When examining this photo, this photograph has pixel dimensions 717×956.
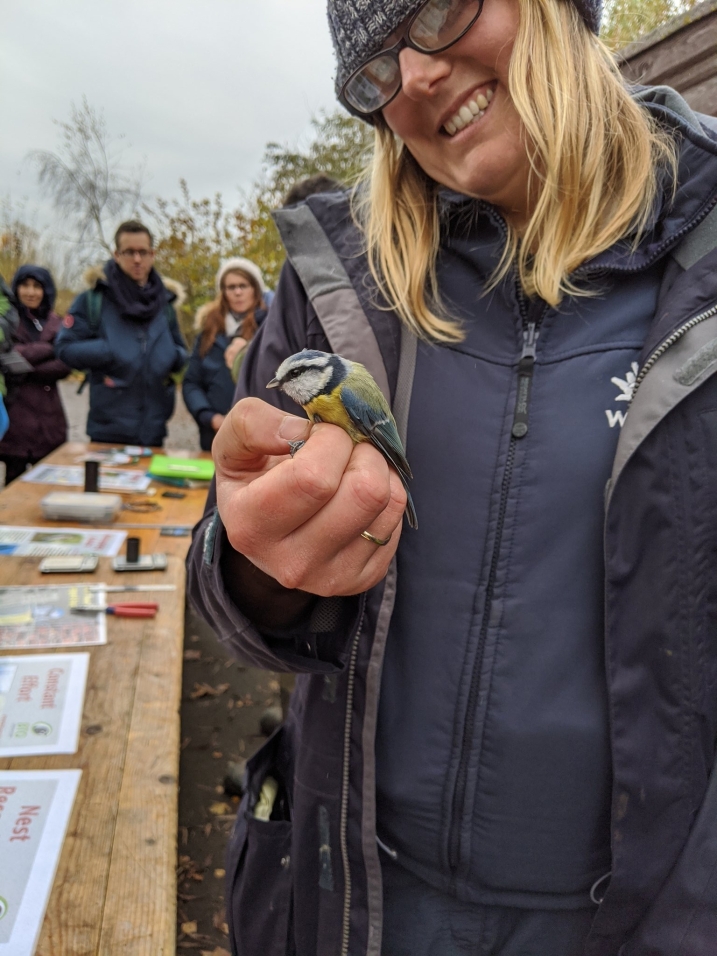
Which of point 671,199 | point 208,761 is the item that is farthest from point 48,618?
point 671,199

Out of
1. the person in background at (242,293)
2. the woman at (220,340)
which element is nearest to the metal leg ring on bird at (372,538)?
the woman at (220,340)

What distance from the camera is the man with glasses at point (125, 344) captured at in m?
5.29

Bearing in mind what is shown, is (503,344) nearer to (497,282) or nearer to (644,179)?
(497,282)

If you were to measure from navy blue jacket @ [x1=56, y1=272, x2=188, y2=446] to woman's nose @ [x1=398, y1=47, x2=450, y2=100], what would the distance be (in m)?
4.56

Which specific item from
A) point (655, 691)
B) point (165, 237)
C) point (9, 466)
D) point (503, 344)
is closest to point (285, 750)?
point (655, 691)


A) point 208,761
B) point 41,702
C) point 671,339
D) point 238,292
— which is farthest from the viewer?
point 238,292

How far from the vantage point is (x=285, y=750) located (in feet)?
4.70

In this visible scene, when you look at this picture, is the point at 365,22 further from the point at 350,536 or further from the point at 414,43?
the point at 350,536

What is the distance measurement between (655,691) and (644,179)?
936 millimetres

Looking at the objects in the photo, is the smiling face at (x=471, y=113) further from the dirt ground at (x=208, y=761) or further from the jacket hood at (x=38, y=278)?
the jacket hood at (x=38, y=278)

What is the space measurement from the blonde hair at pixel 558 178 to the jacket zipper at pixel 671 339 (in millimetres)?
211

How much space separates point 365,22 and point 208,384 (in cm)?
465

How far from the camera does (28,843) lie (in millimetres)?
1302

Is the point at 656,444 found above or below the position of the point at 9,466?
above
